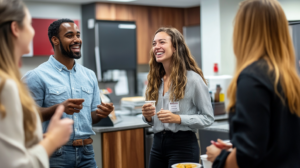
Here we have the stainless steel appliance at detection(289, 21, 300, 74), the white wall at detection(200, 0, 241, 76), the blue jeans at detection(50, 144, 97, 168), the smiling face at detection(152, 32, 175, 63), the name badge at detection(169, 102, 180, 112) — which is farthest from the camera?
the white wall at detection(200, 0, 241, 76)

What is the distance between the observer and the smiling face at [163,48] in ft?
7.36

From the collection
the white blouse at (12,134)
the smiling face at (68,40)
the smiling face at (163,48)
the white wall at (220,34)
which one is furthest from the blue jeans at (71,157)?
the white wall at (220,34)

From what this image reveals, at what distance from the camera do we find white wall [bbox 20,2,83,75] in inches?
215

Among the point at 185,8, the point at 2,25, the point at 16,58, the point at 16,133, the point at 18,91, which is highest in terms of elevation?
the point at 185,8

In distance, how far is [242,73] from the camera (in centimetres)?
110

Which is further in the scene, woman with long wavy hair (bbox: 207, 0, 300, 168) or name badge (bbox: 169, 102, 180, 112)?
name badge (bbox: 169, 102, 180, 112)

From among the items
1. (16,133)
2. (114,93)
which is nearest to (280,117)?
(16,133)

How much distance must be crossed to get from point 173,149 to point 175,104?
298 millimetres

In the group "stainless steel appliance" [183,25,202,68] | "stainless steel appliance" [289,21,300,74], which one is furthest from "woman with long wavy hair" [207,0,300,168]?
"stainless steel appliance" [183,25,202,68]

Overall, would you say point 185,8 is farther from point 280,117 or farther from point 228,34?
point 280,117

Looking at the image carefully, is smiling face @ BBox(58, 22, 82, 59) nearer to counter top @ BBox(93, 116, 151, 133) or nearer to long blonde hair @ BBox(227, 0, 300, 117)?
counter top @ BBox(93, 116, 151, 133)

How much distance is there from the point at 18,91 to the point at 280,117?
2.86 feet

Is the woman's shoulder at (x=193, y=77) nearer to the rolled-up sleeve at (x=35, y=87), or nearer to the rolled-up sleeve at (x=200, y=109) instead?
the rolled-up sleeve at (x=200, y=109)

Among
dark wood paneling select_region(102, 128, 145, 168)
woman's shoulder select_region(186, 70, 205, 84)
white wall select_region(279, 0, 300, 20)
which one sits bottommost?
dark wood paneling select_region(102, 128, 145, 168)
